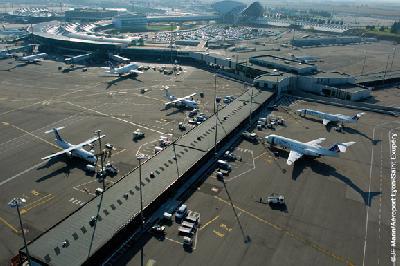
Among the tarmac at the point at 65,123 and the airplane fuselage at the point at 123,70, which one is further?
the airplane fuselage at the point at 123,70

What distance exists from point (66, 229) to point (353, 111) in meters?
111

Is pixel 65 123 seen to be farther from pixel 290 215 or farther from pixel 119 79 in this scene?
pixel 290 215

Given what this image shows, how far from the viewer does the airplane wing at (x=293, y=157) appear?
91.5 m

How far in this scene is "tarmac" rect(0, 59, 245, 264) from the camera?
76625 millimetres

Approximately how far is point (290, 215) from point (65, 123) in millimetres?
80204

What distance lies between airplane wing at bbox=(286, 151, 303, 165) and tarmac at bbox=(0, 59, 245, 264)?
116 ft

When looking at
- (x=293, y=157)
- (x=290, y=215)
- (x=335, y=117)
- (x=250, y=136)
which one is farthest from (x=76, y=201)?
(x=335, y=117)

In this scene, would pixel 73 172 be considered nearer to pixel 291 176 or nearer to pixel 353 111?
pixel 291 176

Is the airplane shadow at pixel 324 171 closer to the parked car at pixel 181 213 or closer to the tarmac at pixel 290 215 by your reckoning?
the tarmac at pixel 290 215

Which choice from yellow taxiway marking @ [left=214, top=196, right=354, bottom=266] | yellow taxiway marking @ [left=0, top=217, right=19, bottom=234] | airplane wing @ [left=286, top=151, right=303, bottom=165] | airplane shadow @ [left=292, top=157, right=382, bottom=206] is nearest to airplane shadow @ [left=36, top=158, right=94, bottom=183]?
yellow taxiway marking @ [left=0, top=217, right=19, bottom=234]

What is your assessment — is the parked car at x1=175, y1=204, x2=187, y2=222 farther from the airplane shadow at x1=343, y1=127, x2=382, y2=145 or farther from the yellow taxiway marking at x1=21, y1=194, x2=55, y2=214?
the airplane shadow at x1=343, y1=127, x2=382, y2=145

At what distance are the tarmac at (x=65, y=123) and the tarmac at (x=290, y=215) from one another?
23.4m

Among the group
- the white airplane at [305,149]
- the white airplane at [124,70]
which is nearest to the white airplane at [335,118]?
the white airplane at [305,149]

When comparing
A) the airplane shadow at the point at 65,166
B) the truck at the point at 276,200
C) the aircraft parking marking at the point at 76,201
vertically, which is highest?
the truck at the point at 276,200
